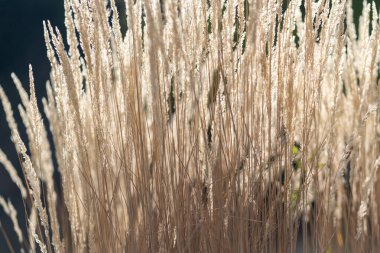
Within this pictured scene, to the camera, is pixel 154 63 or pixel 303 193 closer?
pixel 154 63

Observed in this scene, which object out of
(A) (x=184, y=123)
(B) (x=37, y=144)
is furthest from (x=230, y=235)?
(B) (x=37, y=144)

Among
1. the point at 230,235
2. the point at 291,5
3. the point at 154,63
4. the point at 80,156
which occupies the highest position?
the point at 291,5

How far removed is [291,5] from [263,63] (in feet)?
0.60

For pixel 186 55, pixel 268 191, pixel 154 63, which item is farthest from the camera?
pixel 268 191

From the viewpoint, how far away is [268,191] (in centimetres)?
180

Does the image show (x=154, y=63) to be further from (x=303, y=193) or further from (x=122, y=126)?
(x=303, y=193)

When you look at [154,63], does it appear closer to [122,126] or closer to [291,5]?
[122,126]

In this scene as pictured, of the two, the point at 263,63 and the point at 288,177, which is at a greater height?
the point at 263,63

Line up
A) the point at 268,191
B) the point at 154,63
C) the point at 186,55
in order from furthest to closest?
the point at 268,191 < the point at 186,55 < the point at 154,63

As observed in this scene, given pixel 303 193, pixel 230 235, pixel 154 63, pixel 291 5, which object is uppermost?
pixel 291 5

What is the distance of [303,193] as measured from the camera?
66.6 inches

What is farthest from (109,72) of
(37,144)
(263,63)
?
(263,63)

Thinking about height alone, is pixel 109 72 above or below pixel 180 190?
above

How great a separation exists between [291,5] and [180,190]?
611 mm
